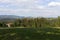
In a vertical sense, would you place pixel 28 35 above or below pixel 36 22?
above

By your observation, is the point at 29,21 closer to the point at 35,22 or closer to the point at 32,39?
the point at 35,22

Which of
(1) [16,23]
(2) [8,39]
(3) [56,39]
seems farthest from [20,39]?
(1) [16,23]

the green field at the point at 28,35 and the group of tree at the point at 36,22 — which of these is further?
the group of tree at the point at 36,22

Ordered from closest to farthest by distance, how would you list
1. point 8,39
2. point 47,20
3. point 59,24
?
point 8,39
point 59,24
point 47,20

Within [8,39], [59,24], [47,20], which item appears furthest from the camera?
[47,20]

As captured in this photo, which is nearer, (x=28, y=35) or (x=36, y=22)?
(x=28, y=35)

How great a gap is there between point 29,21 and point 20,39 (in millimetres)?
12909

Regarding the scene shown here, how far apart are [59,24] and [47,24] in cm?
137

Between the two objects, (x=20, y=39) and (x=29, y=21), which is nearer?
(x=20, y=39)

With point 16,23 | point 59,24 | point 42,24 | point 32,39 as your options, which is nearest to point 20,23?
point 16,23

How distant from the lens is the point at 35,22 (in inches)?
813

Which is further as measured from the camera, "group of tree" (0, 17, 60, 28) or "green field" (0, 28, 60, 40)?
"group of tree" (0, 17, 60, 28)

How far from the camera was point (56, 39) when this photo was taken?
26.7ft

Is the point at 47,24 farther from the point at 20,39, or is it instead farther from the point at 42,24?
the point at 20,39
